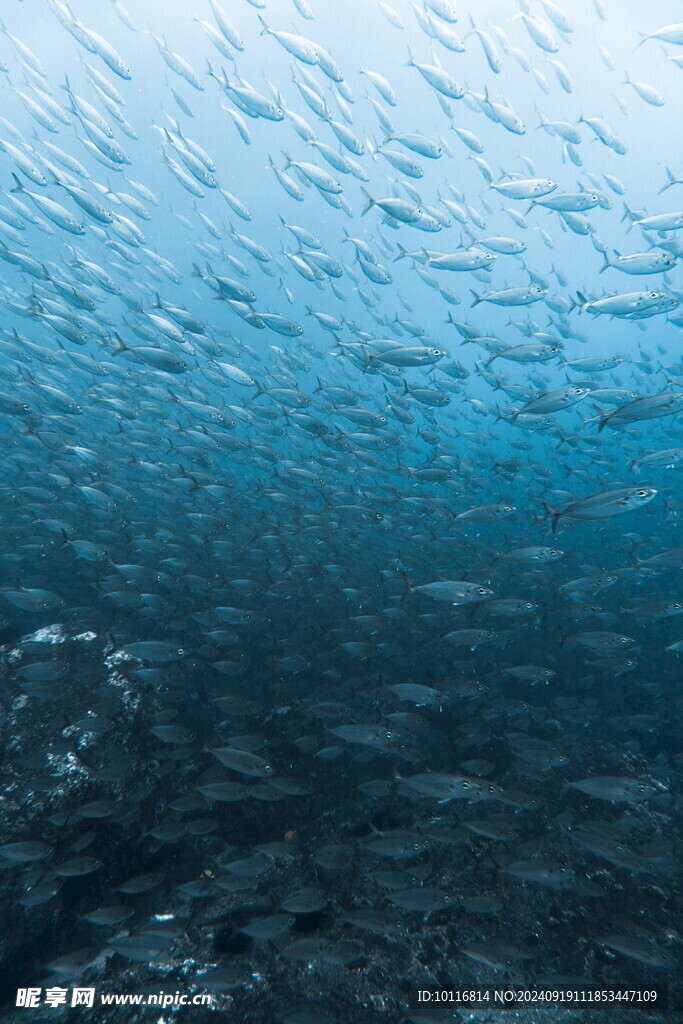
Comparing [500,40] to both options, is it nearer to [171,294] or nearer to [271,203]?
[271,203]

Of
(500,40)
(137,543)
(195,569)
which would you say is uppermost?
(500,40)

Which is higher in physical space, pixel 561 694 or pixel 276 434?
pixel 276 434

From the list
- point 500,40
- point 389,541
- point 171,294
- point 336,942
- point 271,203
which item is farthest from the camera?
point 171,294

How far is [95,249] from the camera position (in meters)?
71.4

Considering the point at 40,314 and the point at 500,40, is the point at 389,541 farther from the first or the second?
the point at 500,40

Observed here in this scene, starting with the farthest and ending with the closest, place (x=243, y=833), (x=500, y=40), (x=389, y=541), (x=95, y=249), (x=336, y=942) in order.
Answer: (x=95, y=249)
(x=389, y=541)
(x=500, y=40)
(x=243, y=833)
(x=336, y=942)

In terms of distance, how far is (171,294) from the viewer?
299ft

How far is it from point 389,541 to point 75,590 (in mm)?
8769

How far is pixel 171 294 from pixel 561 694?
341 ft

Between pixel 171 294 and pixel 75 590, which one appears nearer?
pixel 75 590

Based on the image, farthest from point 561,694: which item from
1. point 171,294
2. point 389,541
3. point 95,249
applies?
point 171,294

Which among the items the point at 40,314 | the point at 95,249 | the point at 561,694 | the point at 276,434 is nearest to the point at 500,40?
the point at 276,434

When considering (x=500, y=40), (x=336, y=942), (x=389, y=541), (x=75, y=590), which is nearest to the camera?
(x=336, y=942)

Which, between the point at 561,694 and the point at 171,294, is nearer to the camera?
the point at 561,694
